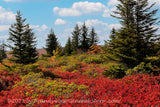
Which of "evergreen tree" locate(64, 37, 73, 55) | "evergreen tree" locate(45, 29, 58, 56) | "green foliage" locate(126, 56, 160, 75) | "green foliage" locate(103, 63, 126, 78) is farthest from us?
"evergreen tree" locate(64, 37, 73, 55)

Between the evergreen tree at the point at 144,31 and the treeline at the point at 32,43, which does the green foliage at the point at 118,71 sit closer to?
the evergreen tree at the point at 144,31

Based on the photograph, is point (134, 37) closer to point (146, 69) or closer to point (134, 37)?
point (134, 37)

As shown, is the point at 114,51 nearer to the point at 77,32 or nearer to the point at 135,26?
the point at 135,26

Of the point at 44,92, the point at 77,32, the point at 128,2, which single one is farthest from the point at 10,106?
the point at 77,32

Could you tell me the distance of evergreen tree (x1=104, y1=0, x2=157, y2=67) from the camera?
10867mm

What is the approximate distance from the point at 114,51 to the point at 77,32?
40.8m

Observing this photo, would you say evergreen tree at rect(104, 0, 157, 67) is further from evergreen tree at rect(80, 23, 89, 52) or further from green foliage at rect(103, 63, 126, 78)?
evergreen tree at rect(80, 23, 89, 52)

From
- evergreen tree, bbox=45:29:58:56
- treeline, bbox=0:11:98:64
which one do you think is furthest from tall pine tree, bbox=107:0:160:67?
evergreen tree, bbox=45:29:58:56

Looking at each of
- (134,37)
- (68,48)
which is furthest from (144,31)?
(68,48)

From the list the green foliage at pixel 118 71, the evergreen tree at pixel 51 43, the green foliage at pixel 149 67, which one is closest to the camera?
the green foliage at pixel 149 67

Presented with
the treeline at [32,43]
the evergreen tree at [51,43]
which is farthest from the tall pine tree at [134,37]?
the evergreen tree at [51,43]

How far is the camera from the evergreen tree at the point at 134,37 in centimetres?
1087

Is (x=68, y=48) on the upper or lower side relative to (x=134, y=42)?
upper

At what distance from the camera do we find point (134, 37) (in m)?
11.0
